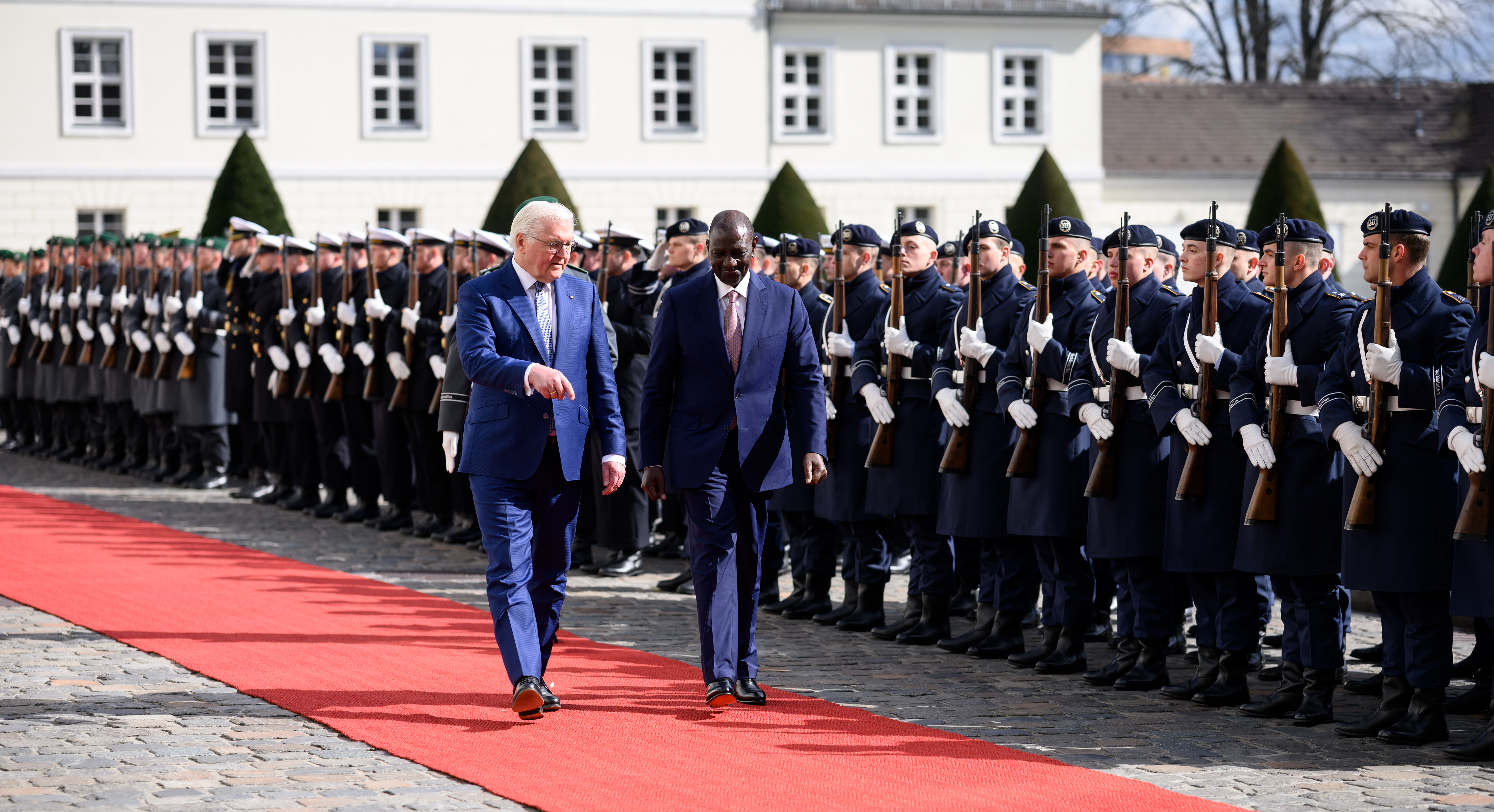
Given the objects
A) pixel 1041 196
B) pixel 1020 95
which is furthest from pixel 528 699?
pixel 1020 95

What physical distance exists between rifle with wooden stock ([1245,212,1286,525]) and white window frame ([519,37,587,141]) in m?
30.3

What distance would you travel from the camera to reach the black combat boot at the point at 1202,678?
7977 mm

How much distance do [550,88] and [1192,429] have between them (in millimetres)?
30439

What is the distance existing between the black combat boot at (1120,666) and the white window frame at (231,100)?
2903 centimetres

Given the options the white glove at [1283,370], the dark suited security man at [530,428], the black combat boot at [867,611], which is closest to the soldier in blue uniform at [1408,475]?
the white glove at [1283,370]

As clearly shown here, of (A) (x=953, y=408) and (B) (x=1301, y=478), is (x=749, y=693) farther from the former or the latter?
(B) (x=1301, y=478)

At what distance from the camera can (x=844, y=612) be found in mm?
10023

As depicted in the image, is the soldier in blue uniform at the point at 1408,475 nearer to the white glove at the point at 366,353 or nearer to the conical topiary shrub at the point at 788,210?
the white glove at the point at 366,353

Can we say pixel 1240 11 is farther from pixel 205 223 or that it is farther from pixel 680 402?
pixel 680 402

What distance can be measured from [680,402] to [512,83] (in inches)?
1188

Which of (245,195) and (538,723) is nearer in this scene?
(538,723)

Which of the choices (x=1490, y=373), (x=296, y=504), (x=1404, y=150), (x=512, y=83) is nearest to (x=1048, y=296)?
(x=1490, y=373)

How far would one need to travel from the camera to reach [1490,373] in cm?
655

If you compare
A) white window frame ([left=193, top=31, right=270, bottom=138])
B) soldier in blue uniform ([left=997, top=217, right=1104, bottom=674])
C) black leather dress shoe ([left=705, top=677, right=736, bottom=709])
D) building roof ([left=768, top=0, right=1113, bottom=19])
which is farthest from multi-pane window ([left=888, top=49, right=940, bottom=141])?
black leather dress shoe ([left=705, top=677, right=736, bottom=709])
